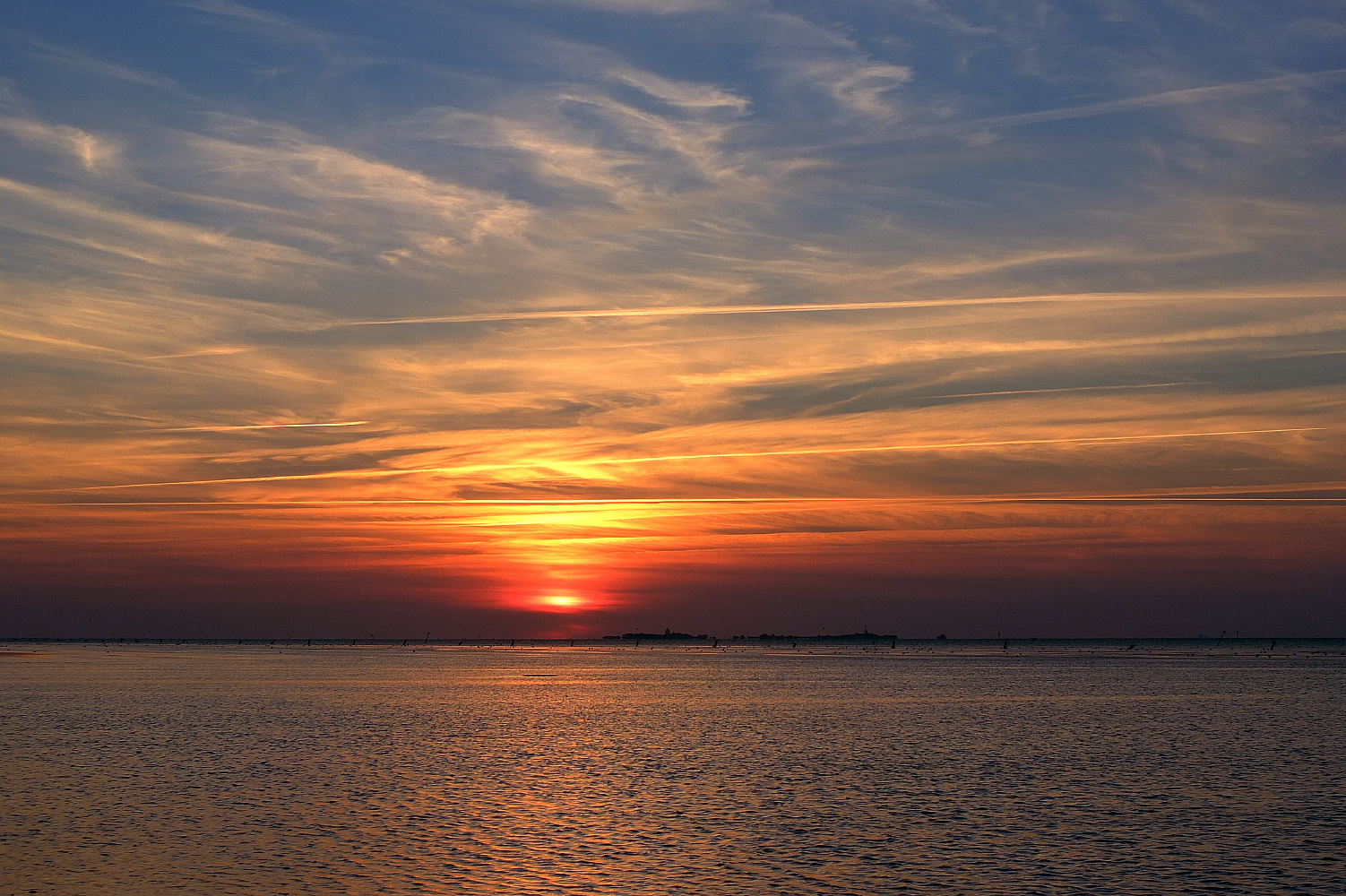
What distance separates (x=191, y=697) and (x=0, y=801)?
6180cm

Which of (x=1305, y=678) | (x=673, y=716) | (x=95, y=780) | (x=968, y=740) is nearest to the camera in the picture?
(x=95, y=780)

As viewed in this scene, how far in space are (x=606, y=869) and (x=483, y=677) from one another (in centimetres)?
12262

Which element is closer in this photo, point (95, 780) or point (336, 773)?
point (95, 780)

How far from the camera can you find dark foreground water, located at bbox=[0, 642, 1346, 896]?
92.4 feet

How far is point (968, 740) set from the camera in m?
60.2

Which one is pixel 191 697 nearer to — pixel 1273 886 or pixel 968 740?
pixel 968 740

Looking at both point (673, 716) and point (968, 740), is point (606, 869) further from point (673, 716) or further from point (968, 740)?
point (673, 716)

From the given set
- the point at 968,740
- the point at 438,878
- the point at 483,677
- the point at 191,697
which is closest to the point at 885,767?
the point at 968,740

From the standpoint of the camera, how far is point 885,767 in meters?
48.8

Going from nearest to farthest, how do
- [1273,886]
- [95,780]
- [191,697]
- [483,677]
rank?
[1273,886]
[95,780]
[191,697]
[483,677]

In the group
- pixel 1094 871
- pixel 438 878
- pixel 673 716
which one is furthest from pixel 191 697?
pixel 1094 871

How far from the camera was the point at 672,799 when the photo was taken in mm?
40062

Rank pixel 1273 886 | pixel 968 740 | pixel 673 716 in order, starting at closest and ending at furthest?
pixel 1273 886 < pixel 968 740 < pixel 673 716

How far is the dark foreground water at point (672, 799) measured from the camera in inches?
1109
